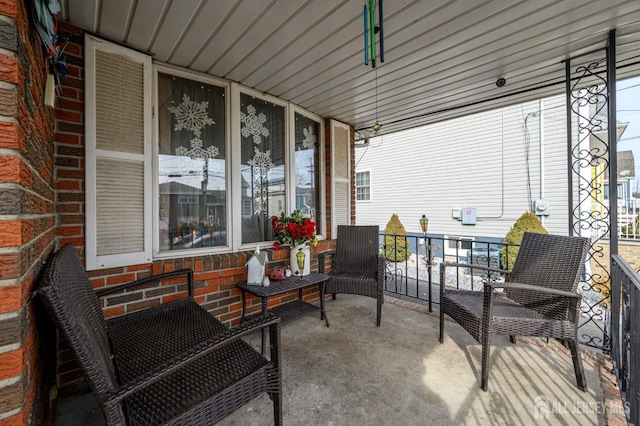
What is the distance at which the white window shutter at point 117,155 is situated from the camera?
1.82m

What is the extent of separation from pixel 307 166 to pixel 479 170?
488cm

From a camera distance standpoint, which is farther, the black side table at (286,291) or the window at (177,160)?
the black side table at (286,291)

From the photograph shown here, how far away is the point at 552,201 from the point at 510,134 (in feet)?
5.51

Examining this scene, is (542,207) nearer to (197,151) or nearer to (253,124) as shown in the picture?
(253,124)

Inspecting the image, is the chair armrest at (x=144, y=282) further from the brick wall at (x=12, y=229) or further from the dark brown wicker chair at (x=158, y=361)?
the brick wall at (x=12, y=229)

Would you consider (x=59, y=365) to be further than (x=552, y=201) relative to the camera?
No

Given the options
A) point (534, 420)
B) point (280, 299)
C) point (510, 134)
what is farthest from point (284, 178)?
point (510, 134)

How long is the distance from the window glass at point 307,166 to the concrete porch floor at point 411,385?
5.03ft

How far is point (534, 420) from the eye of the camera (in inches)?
59.0

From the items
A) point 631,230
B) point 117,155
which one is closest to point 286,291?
point 117,155

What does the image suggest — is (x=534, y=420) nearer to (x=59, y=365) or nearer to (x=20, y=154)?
(x=20, y=154)

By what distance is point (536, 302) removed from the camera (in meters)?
2.00

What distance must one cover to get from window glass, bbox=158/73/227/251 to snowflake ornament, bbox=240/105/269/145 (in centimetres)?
23

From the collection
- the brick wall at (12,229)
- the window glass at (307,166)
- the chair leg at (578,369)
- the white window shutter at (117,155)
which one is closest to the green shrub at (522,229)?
the chair leg at (578,369)
